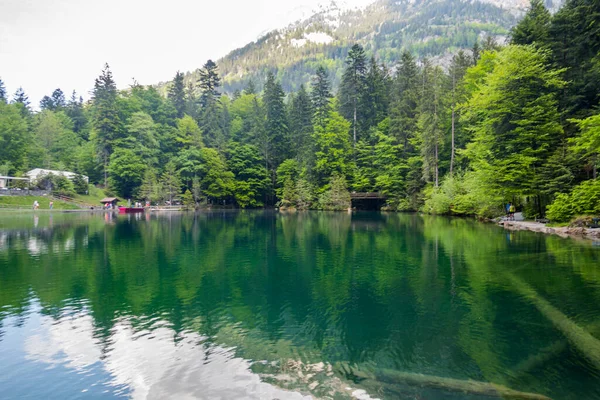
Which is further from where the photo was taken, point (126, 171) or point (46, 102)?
point (46, 102)

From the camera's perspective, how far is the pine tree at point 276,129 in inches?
2805

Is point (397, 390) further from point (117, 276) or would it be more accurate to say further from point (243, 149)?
point (243, 149)

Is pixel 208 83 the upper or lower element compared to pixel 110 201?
upper

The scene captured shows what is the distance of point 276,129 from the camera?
71500 mm

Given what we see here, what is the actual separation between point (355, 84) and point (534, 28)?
119ft

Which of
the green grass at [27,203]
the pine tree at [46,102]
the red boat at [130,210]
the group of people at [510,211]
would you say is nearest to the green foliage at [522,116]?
the group of people at [510,211]

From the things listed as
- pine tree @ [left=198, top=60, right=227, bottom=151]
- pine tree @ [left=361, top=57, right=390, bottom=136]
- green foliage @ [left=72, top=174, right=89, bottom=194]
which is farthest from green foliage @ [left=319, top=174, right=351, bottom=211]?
green foliage @ [left=72, top=174, right=89, bottom=194]

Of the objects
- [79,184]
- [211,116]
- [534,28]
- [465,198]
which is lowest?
[465,198]

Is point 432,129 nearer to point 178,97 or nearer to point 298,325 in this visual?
point 298,325

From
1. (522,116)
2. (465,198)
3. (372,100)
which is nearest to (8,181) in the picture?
(372,100)

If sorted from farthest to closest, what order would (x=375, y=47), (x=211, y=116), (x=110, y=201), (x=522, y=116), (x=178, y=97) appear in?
(x=375, y=47) → (x=178, y=97) → (x=211, y=116) → (x=110, y=201) → (x=522, y=116)

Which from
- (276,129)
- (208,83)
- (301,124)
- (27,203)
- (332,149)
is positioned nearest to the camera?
(27,203)

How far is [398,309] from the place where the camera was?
9.59 metres

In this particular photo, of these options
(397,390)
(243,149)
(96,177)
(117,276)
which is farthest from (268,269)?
(96,177)
